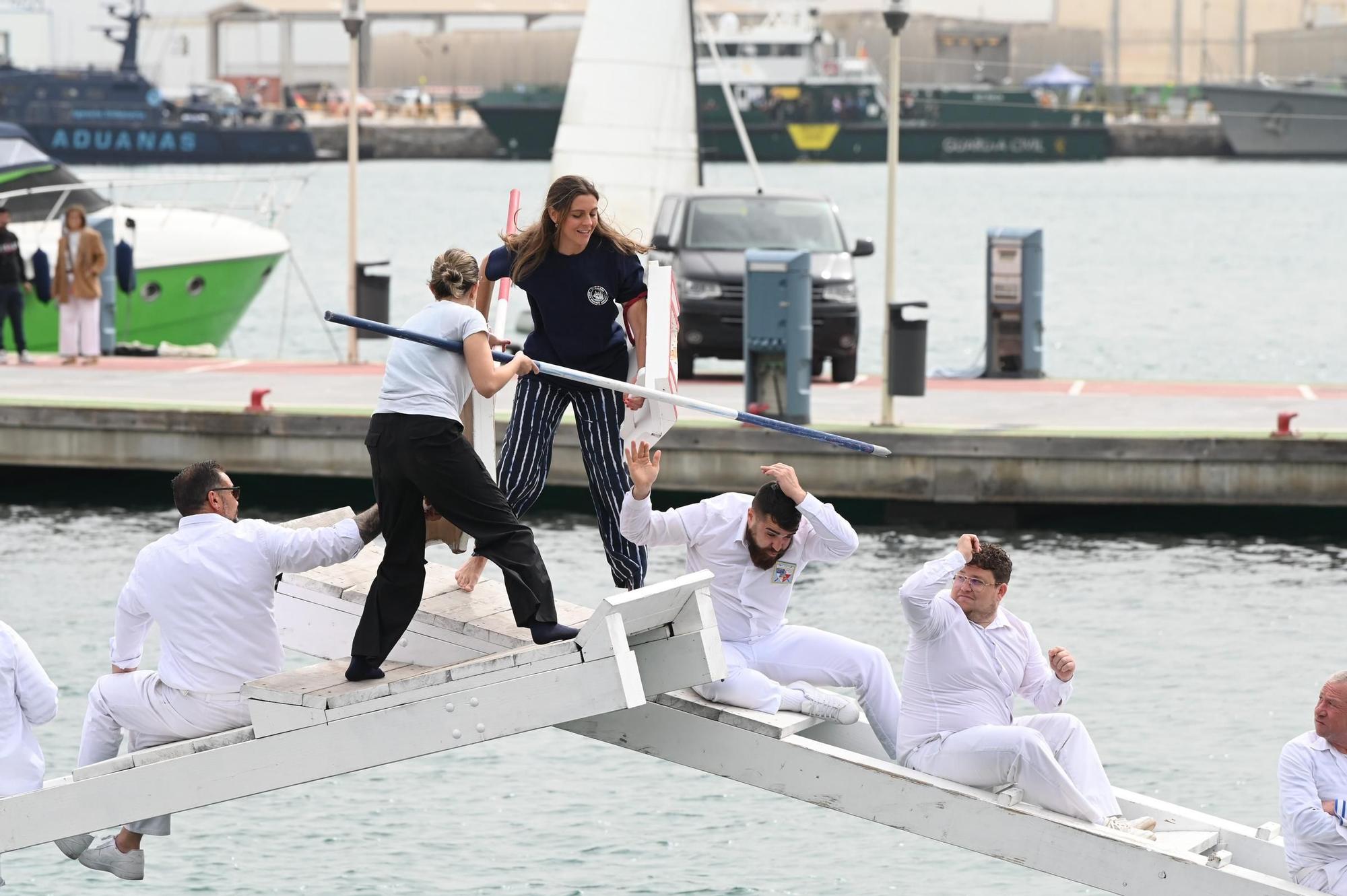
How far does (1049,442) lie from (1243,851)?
25.8ft

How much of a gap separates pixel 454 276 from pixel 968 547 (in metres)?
2.04

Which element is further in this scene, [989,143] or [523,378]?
[989,143]

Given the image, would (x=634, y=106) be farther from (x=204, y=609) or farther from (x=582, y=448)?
(x=204, y=609)

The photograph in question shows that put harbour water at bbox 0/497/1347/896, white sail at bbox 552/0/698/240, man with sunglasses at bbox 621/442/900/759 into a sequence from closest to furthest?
man with sunglasses at bbox 621/442/900/759
harbour water at bbox 0/497/1347/896
white sail at bbox 552/0/698/240

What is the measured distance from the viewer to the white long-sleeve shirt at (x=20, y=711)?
7.55m

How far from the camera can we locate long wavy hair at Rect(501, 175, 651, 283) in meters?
7.55

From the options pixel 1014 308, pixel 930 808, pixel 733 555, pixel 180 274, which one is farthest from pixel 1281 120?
pixel 930 808

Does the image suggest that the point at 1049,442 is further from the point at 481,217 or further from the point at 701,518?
the point at 481,217

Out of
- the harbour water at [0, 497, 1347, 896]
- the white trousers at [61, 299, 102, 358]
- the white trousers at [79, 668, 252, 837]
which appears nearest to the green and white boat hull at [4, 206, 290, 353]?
the white trousers at [61, 299, 102, 358]

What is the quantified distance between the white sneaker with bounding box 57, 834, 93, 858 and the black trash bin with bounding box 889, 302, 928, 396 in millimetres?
9223

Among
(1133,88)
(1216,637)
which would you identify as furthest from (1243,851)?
(1133,88)

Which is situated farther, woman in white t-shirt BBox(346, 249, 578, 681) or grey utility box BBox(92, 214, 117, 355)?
grey utility box BBox(92, 214, 117, 355)

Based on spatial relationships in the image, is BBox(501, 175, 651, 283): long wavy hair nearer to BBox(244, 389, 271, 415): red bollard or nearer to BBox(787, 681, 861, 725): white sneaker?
BBox(787, 681, 861, 725): white sneaker

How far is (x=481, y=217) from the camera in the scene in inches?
3113
